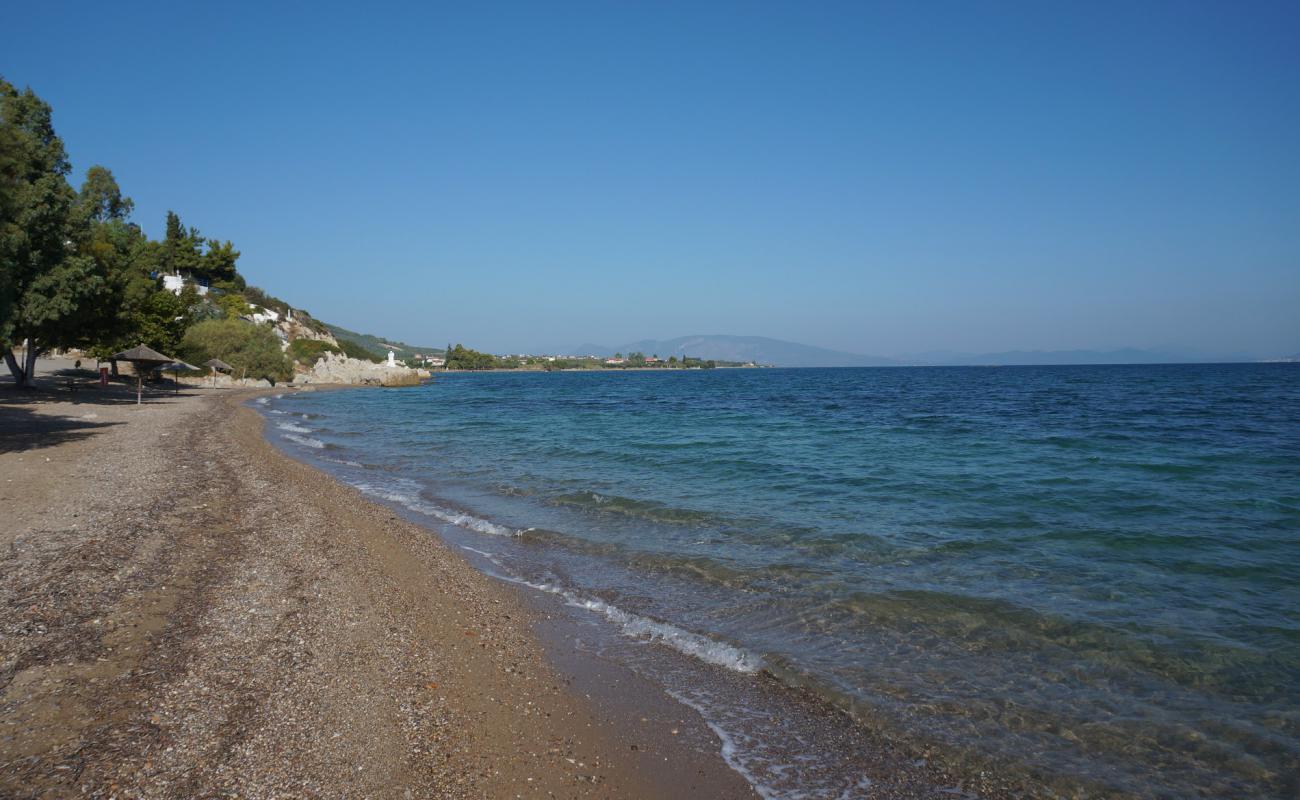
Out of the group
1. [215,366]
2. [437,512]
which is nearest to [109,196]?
[215,366]

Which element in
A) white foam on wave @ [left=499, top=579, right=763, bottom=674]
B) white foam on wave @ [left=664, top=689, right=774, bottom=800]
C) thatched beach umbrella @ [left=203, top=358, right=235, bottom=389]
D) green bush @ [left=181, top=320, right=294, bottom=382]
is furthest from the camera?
green bush @ [left=181, top=320, right=294, bottom=382]

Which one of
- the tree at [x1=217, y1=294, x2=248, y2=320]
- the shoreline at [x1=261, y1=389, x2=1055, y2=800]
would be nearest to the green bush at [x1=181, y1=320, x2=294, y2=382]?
the tree at [x1=217, y1=294, x2=248, y2=320]

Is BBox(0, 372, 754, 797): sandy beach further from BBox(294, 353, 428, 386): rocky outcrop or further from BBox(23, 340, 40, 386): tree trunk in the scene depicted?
BBox(294, 353, 428, 386): rocky outcrop

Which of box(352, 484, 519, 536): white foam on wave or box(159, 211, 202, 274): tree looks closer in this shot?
box(352, 484, 519, 536): white foam on wave

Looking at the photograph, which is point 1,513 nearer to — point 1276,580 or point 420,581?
point 420,581

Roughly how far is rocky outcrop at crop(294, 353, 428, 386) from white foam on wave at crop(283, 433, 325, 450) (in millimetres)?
63037

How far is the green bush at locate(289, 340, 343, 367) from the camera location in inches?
3430

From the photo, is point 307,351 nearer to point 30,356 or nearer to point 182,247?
point 182,247

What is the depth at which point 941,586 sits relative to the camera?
28.2 feet

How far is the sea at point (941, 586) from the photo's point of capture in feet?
17.1

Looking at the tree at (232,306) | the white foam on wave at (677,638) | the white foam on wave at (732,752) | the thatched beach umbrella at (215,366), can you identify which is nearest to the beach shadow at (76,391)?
the thatched beach umbrella at (215,366)

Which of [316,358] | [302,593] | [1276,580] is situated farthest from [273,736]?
[316,358]

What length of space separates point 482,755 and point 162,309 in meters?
52.9

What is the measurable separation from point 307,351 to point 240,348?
83.5 ft
